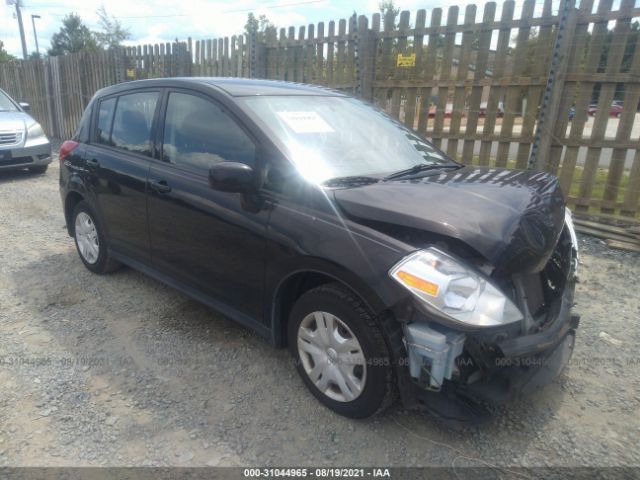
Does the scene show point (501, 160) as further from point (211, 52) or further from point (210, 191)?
point (211, 52)

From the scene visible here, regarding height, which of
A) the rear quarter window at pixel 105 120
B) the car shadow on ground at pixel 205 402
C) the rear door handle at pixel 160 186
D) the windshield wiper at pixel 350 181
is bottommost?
the car shadow on ground at pixel 205 402

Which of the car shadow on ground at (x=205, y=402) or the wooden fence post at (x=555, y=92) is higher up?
the wooden fence post at (x=555, y=92)

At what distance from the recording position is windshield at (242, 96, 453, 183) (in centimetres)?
269

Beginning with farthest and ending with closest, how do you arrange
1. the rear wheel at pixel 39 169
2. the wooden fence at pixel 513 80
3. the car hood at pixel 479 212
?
the rear wheel at pixel 39 169 < the wooden fence at pixel 513 80 < the car hood at pixel 479 212

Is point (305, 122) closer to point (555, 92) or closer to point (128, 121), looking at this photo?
point (128, 121)

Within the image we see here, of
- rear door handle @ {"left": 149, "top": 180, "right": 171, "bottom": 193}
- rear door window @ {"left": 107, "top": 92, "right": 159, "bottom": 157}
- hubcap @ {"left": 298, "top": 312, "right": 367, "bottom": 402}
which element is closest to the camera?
hubcap @ {"left": 298, "top": 312, "right": 367, "bottom": 402}

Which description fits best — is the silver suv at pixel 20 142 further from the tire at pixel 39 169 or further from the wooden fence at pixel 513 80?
the wooden fence at pixel 513 80

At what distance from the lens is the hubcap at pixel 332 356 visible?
7.66 ft

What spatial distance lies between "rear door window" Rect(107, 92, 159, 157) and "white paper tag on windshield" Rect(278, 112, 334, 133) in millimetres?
1208

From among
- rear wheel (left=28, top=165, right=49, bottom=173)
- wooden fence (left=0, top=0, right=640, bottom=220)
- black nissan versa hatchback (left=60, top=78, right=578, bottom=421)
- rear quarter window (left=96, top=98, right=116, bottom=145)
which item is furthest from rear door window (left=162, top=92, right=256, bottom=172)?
rear wheel (left=28, top=165, right=49, bottom=173)

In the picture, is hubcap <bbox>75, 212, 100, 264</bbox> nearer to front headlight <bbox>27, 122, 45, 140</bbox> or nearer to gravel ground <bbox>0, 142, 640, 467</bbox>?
gravel ground <bbox>0, 142, 640, 467</bbox>

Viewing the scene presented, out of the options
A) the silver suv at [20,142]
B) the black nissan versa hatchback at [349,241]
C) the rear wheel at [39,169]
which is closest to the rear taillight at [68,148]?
the black nissan versa hatchback at [349,241]

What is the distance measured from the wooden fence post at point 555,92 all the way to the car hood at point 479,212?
3.35m

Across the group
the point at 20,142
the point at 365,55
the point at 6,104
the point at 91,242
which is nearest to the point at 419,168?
the point at 91,242
